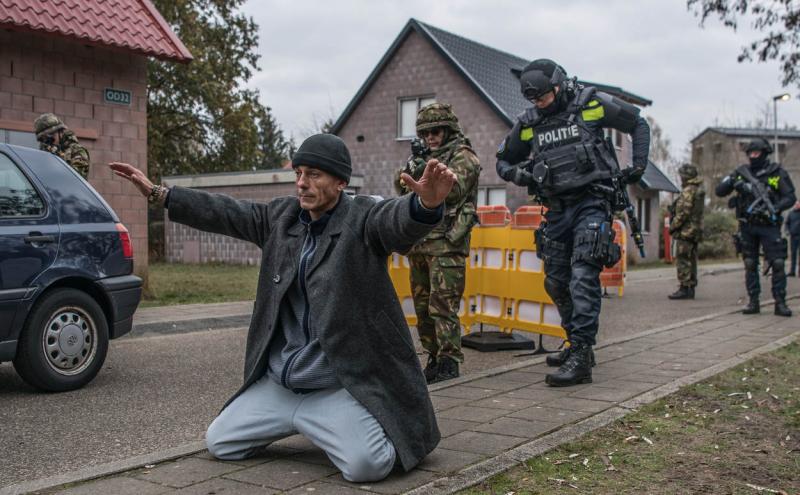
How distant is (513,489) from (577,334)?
2600mm

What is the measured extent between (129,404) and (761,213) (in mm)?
8283

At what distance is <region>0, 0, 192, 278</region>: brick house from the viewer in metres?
11.1

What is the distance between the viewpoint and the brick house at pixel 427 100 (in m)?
27.0

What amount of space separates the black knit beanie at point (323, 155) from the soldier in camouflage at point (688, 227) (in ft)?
36.2

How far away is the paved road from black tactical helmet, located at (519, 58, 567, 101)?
224 cm

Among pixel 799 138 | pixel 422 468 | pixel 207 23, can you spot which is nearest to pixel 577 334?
pixel 422 468

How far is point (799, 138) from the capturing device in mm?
74812

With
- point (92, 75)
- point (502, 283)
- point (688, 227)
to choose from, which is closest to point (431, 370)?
point (502, 283)

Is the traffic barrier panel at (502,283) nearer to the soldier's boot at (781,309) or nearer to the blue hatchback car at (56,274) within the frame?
the blue hatchback car at (56,274)

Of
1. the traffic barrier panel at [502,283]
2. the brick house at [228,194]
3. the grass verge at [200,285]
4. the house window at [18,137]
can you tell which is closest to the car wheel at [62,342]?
the traffic barrier panel at [502,283]

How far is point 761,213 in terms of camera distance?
11023 millimetres

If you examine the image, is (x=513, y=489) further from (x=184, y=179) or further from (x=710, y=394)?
(x=184, y=179)

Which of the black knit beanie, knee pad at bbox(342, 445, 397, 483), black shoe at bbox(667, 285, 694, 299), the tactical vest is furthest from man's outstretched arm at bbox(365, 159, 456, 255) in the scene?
black shoe at bbox(667, 285, 694, 299)

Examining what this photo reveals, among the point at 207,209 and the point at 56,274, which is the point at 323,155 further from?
the point at 56,274
